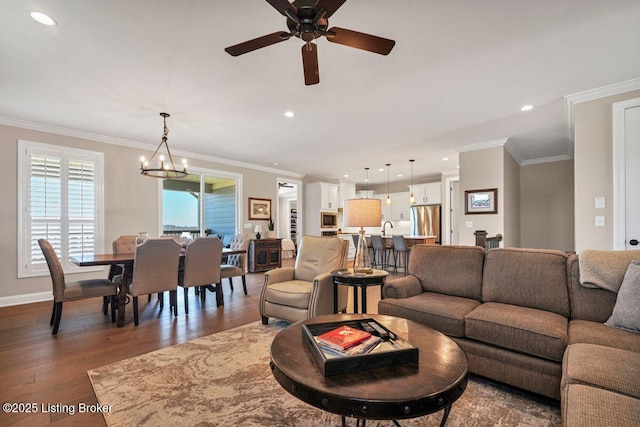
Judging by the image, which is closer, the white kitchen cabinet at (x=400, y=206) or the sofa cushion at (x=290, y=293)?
the sofa cushion at (x=290, y=293)

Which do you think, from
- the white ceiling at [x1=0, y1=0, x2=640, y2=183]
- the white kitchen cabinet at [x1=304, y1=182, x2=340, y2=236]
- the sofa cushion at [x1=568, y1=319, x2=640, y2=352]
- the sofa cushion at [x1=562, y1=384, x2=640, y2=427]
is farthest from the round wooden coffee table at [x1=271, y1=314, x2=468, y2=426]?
the white kitchen cabinet at [x1=304, y1=182, x2=340, y2=236]

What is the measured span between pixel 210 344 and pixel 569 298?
2.93m

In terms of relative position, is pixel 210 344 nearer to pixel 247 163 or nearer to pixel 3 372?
pixel 3 372

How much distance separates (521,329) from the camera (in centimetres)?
180

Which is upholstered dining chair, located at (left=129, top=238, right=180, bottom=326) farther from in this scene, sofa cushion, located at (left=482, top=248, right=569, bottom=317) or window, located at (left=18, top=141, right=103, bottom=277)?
sofa cushion, located at (left=482, top=248, right=569, bottom=317)

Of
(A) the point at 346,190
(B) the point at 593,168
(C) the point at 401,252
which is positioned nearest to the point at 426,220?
(C) the point at 401,252

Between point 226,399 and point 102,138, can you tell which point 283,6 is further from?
point 102,138

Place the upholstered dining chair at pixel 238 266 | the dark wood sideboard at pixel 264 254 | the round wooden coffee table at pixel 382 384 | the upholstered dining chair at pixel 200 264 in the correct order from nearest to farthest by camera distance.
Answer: the round wooden coffee table at pixel 382 384, the upholstered dining chair at pixel 200 264, the upholstered dining chair at pixel 238 266, the dark wood sideboard at pixel 264 254

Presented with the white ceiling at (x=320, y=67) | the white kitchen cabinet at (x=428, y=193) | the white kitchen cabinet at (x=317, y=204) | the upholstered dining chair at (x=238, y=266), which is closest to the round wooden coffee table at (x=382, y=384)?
the white ceiling at (x=320, y=67)

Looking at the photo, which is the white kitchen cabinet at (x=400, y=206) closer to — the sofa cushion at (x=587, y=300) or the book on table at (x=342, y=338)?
the sofa cushion at (x=587, y=300)

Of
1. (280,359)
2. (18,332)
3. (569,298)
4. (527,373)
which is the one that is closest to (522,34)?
(569,298)

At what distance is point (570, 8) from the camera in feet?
6.54

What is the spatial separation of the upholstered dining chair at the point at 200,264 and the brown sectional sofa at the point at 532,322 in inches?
90.5

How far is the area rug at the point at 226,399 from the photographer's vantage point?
1.63m
